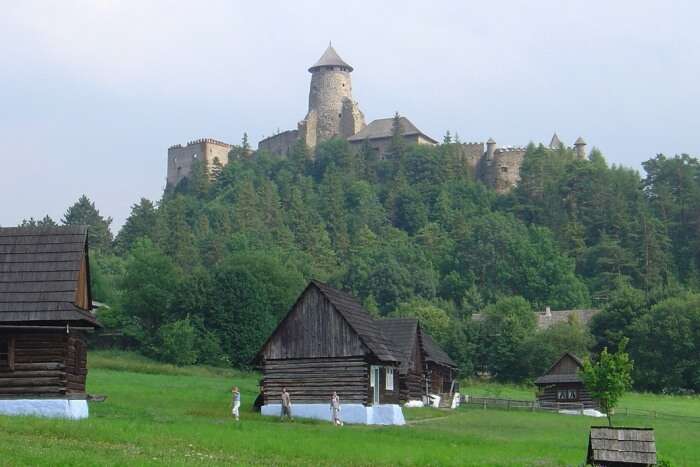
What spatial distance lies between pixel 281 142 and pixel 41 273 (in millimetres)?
131081

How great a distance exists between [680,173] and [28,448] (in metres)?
121

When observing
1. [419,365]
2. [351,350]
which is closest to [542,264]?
[419,365]

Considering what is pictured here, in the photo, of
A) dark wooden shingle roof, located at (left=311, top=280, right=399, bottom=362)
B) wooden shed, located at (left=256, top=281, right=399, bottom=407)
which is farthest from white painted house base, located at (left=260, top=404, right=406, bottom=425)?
dark wooden shingle roof, located at (left=311, top=280, right=399, bottom=362)

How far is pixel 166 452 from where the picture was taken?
2253cm

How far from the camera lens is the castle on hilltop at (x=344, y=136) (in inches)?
5763

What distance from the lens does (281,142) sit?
530 ft

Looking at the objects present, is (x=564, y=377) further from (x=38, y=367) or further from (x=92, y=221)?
(x=92, y=221)

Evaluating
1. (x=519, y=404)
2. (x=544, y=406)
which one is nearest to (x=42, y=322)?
(x=519, y=404)

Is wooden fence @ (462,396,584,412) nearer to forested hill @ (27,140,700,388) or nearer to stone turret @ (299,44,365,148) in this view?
forested hill @ (27,140,700,388)

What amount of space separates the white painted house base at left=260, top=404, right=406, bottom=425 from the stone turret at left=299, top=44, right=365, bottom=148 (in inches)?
4457

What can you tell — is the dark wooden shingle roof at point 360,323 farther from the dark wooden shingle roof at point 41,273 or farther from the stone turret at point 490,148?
the stone turret at point 490,148

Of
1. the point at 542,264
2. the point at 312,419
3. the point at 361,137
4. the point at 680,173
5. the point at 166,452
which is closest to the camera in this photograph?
the point at 166,452

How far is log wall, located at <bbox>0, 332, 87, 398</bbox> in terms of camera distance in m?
31.0

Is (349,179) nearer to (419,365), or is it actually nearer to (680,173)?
(680,173)
